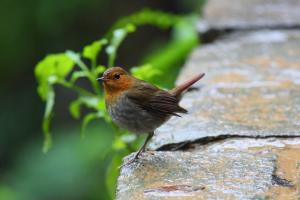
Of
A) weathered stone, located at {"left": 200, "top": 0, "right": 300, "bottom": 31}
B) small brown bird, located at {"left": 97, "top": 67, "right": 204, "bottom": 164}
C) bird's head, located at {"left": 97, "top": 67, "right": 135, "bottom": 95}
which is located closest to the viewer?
small brown bird, located at {"left": 97, "top": 67, "right": 204, "bottom": 164}

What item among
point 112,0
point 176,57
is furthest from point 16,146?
point 176,57

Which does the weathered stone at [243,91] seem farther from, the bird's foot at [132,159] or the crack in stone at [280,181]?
the crack in stone at [280,181]

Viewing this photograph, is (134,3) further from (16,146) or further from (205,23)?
(205,23)

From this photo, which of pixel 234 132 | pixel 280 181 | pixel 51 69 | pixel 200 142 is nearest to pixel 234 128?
pixel 234 132

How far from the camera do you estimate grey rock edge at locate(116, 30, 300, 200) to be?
2.53 meters

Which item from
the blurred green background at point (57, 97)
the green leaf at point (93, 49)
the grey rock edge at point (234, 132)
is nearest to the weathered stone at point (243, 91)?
the grey rock edge at point (234, 132)

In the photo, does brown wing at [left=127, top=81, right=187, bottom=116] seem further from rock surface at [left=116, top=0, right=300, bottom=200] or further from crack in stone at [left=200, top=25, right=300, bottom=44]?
crack in stone at [left=200, top=25, right=300, bottom=44]

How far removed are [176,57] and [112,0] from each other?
465 centimetres

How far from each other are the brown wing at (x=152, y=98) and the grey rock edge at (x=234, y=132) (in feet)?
0.43

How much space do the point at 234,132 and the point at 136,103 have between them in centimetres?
45

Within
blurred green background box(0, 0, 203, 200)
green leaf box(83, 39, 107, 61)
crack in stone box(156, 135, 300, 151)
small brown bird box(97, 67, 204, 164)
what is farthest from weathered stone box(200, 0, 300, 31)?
crack in stone box(156, 135, 300, 151)

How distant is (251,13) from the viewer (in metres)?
5.01

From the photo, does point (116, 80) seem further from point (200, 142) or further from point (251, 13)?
point (251, 13)

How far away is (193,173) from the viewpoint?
8.78ft
